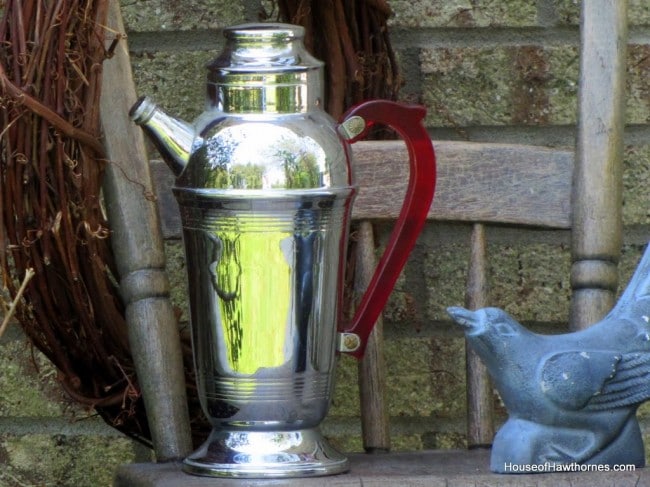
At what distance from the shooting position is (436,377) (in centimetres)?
124

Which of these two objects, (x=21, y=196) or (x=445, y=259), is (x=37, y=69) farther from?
(x=445, y=259)

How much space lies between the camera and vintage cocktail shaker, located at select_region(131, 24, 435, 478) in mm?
869

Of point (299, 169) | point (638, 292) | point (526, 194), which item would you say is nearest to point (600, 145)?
point (526, 194)

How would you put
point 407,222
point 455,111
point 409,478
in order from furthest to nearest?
point 455,111 < point 407,222 < point 409,478

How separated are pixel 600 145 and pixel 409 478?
1.18ft

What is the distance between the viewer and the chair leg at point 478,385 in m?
1.04

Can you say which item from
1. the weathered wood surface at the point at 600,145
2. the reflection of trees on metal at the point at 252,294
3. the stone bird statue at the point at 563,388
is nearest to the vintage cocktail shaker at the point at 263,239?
the reflection of trees on metal at the point at 252,294

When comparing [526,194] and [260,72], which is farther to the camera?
[526,194]

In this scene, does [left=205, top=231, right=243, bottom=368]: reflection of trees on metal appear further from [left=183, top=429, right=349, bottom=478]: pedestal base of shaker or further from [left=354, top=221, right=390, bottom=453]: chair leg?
[left=354, top=221, right=390, bottom=453]: chair leg

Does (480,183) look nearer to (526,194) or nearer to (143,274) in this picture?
(526,194)

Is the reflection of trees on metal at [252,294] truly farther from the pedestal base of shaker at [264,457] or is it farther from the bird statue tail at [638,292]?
the bird statue tail at [638,292]

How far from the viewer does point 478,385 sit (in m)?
1.05

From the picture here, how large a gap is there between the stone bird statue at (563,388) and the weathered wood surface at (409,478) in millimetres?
24
